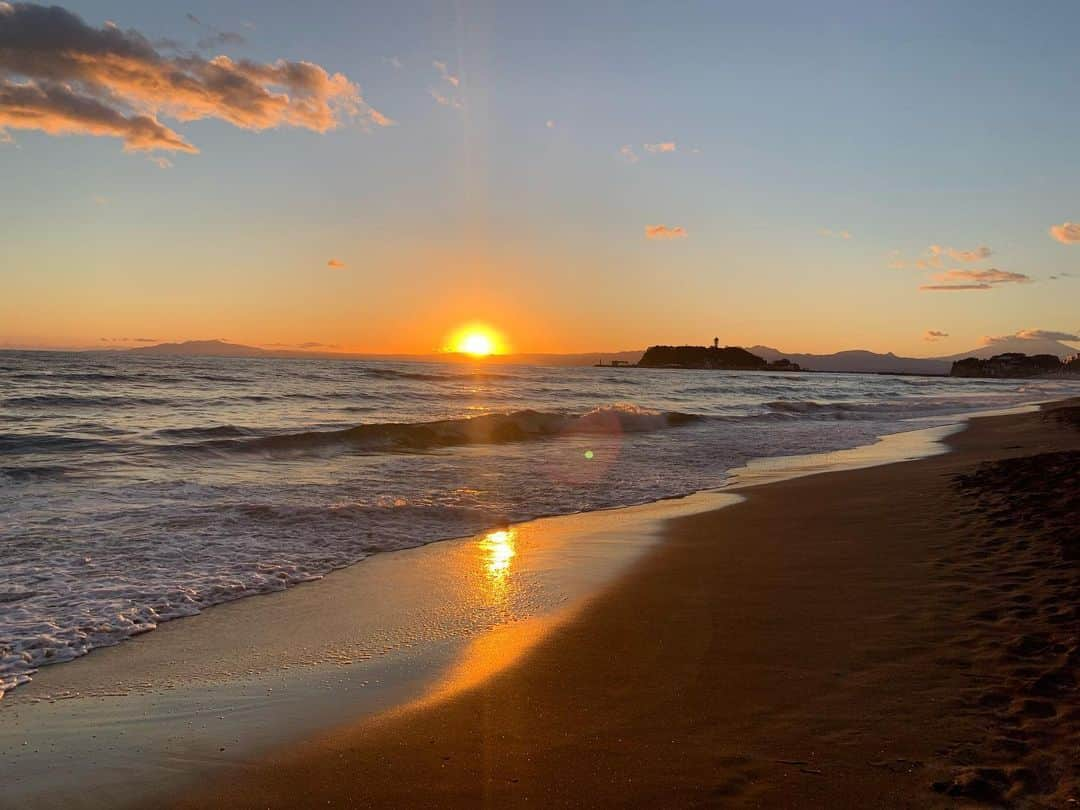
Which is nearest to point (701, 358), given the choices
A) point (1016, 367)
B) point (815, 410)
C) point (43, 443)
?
point (1016, 367)

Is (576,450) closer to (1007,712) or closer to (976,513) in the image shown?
(976,513)

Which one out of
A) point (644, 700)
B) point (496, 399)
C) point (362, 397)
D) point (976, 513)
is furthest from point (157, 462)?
point (496, 399)

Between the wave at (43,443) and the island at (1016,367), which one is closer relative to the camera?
the wave at (43,443)

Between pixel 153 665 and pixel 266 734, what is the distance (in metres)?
1.58

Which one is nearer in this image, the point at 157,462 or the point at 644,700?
the point at 644,700

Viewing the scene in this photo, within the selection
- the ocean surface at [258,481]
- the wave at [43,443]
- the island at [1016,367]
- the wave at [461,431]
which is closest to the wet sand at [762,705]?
the ocean surface at [258,481]

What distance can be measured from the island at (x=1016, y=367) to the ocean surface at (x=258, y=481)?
159910 mm

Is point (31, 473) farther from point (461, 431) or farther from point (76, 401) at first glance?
point (76, 401)

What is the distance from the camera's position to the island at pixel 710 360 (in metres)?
186

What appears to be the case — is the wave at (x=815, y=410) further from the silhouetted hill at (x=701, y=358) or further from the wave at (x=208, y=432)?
the silhouetted hill at (x=701, y=358)

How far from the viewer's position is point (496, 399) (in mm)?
39906

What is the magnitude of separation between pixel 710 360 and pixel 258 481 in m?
180

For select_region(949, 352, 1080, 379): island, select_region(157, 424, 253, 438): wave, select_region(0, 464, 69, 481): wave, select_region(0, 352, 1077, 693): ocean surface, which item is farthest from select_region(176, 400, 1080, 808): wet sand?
select_region(949, 352, 1080, 379): island

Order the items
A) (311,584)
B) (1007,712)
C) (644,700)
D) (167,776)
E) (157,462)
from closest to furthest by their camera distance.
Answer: (167,776), (1007,712), (644,700), (311,584), (157,462)
